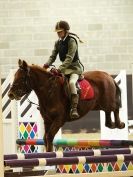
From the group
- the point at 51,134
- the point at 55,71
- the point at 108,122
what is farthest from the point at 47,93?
the point at 108,122

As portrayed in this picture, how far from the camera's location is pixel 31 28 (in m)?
10.4

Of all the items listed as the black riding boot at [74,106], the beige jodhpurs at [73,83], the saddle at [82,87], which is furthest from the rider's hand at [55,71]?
the black riding boot at [74,106]

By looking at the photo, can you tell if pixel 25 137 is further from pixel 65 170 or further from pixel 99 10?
pixel 99 10

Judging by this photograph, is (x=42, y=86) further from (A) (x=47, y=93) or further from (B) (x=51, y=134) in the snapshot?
(B) (x=51, y=134)

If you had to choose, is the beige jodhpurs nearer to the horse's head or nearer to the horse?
the horse

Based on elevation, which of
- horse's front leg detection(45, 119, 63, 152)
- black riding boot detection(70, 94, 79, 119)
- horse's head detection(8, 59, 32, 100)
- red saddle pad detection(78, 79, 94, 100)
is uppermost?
horse's head detection(8, 59, 32, 100)

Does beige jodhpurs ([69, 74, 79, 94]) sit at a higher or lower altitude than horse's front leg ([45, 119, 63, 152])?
higher

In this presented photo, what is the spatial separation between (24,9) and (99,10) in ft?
4.62

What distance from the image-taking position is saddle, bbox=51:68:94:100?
17.5 ft

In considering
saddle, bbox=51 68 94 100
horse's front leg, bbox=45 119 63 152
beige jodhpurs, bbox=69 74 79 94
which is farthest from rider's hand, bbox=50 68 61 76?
horse's front leg, bbox=45 119 63 152

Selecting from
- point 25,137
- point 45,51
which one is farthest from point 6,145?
point 45,51

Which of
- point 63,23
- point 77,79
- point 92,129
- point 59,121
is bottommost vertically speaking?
point 92,129

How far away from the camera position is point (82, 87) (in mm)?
5535

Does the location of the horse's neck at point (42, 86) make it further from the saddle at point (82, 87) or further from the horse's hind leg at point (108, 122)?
the horse's hind leg at point (108, 122)
